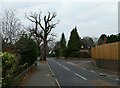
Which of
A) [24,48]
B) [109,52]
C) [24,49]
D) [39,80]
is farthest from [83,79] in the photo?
[109,52]

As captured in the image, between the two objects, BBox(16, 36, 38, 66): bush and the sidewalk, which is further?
BBox(16, 36, 38, 66): bush

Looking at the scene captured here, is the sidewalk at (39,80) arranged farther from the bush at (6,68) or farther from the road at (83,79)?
the bush at (6,68)

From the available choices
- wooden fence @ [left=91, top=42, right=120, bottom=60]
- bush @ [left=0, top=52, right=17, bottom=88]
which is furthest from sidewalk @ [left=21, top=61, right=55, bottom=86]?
wooden fence @ [left=91, top=42, right=120, bottom=60]

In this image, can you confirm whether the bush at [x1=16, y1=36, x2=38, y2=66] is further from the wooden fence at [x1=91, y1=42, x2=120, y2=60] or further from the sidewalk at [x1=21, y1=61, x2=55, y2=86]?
the wooden fence at [x1=91, y1=42, x2=120, y2=60]

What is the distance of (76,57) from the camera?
322 feet

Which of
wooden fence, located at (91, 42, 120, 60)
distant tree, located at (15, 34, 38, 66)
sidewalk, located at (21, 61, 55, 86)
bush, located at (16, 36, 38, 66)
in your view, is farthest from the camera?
wooden fence, located at (91, 42, 120, 60)

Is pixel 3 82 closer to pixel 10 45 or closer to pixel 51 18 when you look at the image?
pixel 10 45

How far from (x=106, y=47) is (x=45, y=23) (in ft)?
148

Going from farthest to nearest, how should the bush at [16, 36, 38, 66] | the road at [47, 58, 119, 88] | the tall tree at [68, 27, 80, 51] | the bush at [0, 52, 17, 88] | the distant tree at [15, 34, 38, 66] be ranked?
the tall tree at [68, 27, 80, 51] < the bush at [16, 36, 38, 66] < the distant tree at [15, 34, 38, 66] < the road at [47, 58, 119, 88] < the bush at [0, 52, 17, 88]

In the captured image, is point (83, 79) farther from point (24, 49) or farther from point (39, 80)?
point (24, 49)

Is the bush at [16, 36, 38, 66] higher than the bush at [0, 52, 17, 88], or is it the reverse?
the bush at [16, 36, 38, 66]

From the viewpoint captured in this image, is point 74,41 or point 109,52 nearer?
point 109,52

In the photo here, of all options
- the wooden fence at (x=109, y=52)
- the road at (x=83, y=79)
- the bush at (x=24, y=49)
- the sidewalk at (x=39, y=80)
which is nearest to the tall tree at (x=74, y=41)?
the wooden fence at (x=109, y=52)

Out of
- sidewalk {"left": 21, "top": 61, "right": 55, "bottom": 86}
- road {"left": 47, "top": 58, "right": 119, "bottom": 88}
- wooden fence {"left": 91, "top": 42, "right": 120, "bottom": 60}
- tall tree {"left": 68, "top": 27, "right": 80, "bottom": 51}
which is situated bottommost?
road {"left": 47, "top": 58, "right": 119, "bottom": 88}
